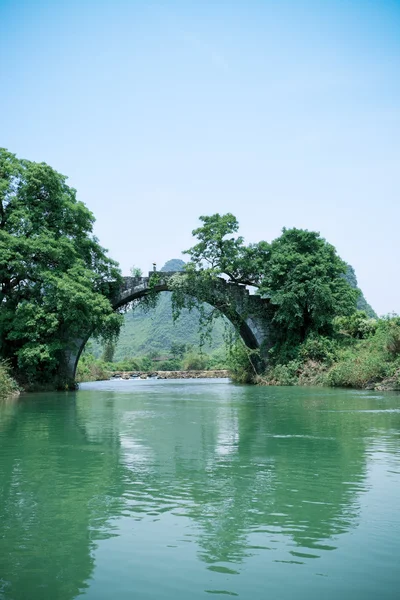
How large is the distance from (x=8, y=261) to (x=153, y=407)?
31.0 feet

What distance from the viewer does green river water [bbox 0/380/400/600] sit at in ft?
12.6

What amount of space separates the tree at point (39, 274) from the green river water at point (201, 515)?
12472mm

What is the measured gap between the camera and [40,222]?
24469mm

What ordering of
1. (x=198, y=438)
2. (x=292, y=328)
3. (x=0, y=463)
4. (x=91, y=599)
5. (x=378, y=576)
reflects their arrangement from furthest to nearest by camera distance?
(x=292, y=328) → (x=198, y=438) → (x=0, y=463) → (x=378, y=576) → (x=91, y=599)

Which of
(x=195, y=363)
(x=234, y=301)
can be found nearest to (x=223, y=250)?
(x=234, y=301)

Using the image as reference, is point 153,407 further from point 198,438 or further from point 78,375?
point 78,375

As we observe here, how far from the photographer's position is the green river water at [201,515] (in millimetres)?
3849

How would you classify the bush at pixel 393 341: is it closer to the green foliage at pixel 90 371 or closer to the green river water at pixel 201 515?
the green river water at pixel 201 515

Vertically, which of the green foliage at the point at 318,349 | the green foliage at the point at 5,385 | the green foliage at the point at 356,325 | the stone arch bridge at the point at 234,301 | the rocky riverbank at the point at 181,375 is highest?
the stone arch bridge at the point at 234,301

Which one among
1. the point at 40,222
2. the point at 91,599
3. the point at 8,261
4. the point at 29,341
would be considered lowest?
the point at 91,599

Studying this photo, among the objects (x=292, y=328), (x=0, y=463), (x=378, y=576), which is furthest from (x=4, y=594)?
(x=292, y=328)

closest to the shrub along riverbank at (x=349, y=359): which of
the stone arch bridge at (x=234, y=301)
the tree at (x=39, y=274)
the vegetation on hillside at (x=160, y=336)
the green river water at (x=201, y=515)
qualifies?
the stone arch bridge at (x=234, y=301)

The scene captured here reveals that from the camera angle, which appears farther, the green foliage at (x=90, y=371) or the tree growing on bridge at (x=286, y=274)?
the green foliage at (x=90, y=371)

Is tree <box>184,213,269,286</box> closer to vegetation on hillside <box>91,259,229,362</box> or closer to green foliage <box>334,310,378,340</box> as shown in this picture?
green foliage <box>334,310,378,340</box>
